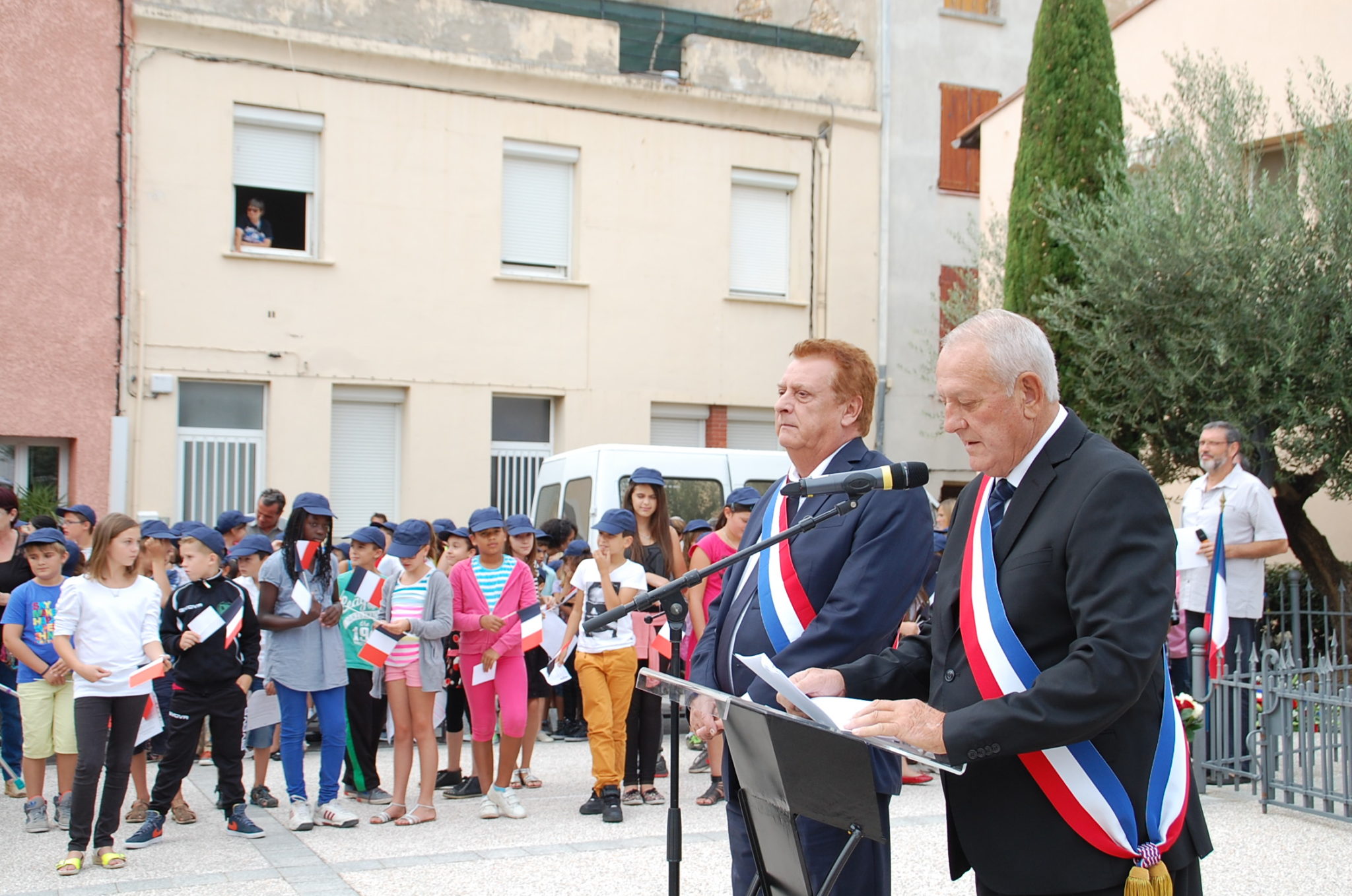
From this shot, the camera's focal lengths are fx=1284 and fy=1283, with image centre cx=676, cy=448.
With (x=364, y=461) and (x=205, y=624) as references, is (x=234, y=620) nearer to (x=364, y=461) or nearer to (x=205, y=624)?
(x=205, y=624)

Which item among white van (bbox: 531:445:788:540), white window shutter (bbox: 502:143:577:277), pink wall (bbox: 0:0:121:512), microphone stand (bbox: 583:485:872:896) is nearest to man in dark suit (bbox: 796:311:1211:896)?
microphone stand (bbox: 583:485:872:896)

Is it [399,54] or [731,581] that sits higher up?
[399,54]

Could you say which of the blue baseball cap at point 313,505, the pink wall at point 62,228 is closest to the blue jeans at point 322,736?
the blue baseball cap at point 313,505

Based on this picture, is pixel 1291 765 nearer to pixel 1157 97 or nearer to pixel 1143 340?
pixel 1143 340

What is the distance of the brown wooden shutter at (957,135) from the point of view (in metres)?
19.5

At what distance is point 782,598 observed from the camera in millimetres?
3680

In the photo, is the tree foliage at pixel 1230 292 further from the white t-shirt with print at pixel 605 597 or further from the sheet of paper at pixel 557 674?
the sheet of paper at pixel 557 674

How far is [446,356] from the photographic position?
16406 millimetres

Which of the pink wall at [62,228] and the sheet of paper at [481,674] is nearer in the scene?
the sheet of paper at [481,674]

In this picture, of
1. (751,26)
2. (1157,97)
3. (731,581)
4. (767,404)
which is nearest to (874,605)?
(731,581)

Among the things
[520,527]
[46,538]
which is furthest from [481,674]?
[46,538]

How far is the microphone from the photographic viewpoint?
3238mm

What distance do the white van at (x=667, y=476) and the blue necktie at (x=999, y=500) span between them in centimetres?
920

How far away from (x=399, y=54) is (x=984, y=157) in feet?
26.2
